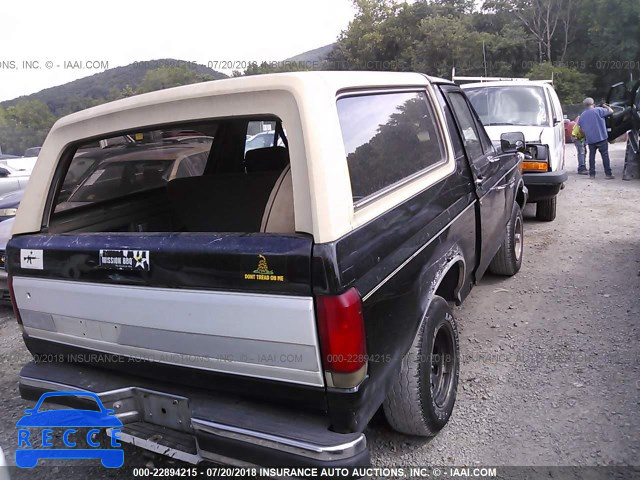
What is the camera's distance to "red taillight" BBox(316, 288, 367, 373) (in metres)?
1.89

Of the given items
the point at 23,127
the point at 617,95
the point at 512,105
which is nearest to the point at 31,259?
the point at 512,105

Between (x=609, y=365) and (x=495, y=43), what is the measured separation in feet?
112

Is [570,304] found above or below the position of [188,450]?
below

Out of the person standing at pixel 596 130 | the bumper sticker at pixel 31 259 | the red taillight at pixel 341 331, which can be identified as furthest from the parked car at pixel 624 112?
the bumper sticker at pixel 31 259

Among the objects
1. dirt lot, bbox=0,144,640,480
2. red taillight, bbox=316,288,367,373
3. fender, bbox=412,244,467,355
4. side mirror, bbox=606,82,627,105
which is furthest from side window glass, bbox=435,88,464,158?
side mirror, bbox=606,82,627,105

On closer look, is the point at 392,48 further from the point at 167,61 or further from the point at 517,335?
the point at 517,335

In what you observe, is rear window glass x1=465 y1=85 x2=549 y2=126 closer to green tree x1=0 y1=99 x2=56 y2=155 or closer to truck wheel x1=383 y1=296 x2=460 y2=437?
truck wheel x1=383 y1=296 x2=460 y2=437

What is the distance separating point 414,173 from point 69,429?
8.68 ft

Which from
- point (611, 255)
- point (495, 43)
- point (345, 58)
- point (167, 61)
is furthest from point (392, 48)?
point (611, 255)

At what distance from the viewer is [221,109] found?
7.22 ft

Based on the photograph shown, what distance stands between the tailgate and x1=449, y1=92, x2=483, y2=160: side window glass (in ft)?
7.38

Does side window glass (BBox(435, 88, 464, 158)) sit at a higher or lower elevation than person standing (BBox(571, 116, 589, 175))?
higher

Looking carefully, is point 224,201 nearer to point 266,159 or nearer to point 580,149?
point 266,159

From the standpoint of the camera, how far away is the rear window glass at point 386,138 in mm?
2309
